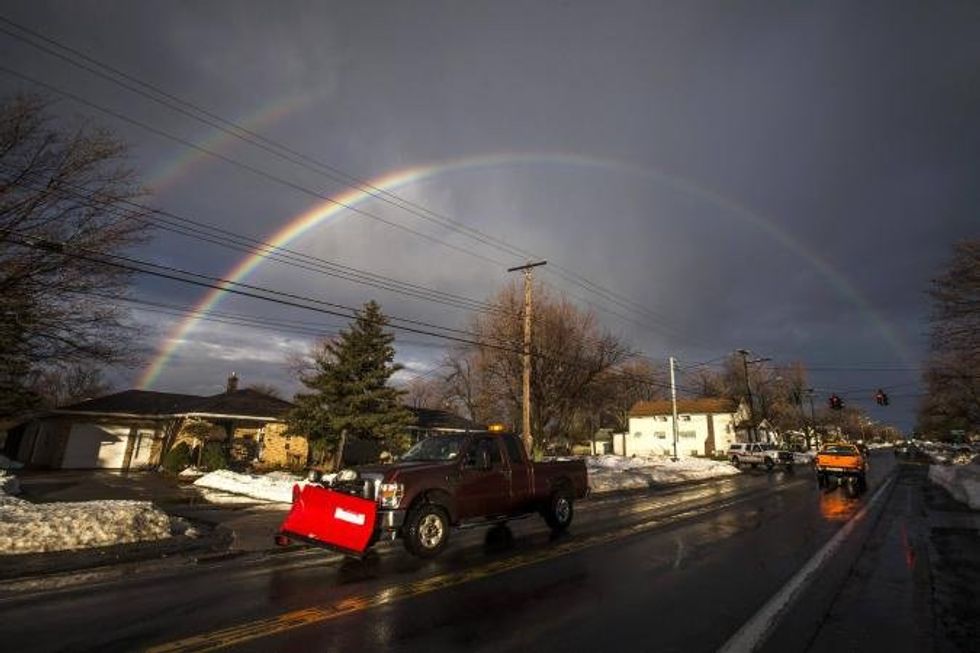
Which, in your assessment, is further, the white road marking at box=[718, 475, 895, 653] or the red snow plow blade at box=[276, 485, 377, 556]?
the red snow plow blade at box=[276, 485, 377, 556]

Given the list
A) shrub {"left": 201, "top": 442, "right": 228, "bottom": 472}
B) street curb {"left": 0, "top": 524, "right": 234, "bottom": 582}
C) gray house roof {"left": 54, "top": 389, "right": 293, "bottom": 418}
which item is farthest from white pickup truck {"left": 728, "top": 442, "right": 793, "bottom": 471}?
street curb {"left": 0, "top": 524, "right": 234, "bottom": 582}

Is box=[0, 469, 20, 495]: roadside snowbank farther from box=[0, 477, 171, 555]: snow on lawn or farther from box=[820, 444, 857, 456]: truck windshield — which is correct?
box=[820, 444, 857, 456]: truck windshield

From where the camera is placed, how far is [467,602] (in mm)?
6645

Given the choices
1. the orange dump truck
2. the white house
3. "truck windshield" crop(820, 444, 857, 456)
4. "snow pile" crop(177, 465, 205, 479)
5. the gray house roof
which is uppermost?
the white house

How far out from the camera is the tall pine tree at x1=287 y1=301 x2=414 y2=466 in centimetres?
2933

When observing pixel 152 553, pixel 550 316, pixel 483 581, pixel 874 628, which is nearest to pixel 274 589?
pixel 483 581

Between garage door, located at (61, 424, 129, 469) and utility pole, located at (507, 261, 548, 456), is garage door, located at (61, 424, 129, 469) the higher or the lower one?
the lower one

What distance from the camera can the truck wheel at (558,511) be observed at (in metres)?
12.1

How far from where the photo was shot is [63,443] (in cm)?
3284

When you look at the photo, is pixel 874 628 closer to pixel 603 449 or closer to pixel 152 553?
pixel 152 553

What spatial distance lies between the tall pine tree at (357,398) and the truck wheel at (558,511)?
17.7m

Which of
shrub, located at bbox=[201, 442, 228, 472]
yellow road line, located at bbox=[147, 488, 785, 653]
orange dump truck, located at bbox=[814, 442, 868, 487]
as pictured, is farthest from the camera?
shrub, located at bbox=[201, 442, 228, 472]

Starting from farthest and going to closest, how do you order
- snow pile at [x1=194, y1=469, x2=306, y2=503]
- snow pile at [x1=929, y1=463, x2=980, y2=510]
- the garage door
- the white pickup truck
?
the white pickup truck, the garage door, snow pile at [x1=194, y1=469, x2=306, y2=503], snow pile at [x1=929, y1=463, x2=980, y2=510]

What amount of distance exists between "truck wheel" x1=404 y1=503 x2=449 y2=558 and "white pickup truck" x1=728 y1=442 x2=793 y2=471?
133 ft
